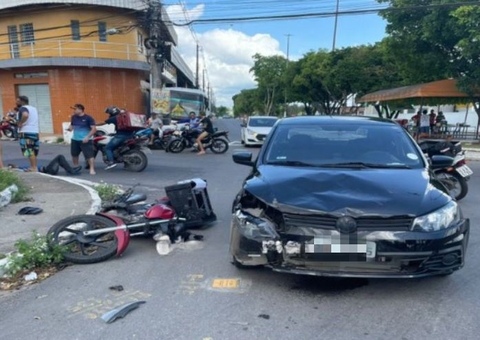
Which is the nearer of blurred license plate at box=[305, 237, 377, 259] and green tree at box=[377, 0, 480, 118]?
blurred license plate at box=[305, 237, 377, 259]

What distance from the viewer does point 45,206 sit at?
20.6 ft

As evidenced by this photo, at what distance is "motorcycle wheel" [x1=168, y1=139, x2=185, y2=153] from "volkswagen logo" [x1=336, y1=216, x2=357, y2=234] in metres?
12.2

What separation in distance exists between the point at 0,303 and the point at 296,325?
2516mm

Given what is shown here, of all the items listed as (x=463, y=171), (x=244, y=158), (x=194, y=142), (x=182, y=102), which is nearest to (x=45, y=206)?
(x=244, y=158)

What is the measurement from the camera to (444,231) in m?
3.17

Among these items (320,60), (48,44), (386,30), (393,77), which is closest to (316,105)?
(320,60)

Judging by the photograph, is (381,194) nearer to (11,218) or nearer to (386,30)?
(11,218)

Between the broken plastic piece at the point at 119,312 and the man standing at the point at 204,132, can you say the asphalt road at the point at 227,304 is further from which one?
the man standing at the point at 204,132

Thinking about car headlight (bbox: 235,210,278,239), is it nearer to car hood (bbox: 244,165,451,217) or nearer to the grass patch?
car hood (bbox: 244,165,451,217)

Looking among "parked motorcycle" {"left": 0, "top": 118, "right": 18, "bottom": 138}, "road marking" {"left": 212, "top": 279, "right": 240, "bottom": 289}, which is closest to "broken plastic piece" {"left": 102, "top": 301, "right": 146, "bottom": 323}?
"road marking" {"left": 212, "top": 279, "right": 240, "bottom": 289}

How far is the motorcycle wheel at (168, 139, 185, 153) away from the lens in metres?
14.9

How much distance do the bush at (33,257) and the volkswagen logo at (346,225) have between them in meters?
2.94

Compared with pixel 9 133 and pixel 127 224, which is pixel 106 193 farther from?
pixel 9 133

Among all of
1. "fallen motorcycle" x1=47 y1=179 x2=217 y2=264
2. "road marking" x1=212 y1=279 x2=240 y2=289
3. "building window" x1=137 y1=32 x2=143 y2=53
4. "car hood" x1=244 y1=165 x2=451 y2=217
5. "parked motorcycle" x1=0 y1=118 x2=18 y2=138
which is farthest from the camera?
"building window" x1=137 y1=32 x2=143 y2=53
